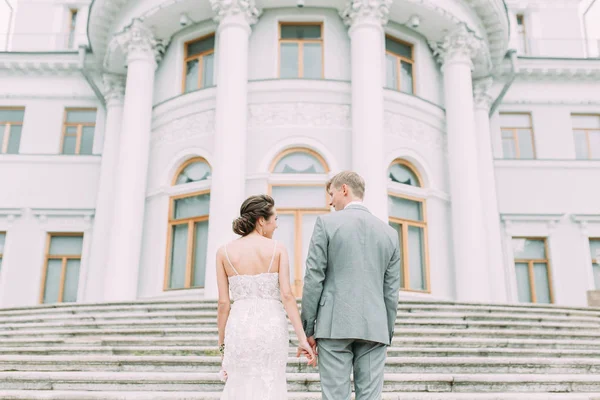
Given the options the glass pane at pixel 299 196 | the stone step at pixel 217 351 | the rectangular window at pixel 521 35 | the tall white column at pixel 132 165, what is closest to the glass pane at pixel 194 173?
the tall white column at pixel 132 165

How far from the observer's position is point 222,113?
46.2 feet

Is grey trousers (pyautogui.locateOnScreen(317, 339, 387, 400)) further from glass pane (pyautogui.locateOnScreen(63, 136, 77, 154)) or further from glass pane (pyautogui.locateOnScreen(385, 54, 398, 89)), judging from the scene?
glass pane (pyautogui.locateOnScreen(63, 136, 77, 154))

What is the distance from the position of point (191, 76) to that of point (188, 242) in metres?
4.50

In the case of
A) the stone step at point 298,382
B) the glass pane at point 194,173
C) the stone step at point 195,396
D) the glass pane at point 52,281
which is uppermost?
the glass pane at point 194,173

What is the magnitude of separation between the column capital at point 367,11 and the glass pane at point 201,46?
11.7ft

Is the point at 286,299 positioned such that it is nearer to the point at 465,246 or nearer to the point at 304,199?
the point at 304,199

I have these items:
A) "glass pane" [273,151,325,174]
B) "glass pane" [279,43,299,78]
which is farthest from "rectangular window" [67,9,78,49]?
"glass pane" [273,151,325,174]

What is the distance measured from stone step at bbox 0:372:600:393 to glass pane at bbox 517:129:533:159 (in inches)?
552

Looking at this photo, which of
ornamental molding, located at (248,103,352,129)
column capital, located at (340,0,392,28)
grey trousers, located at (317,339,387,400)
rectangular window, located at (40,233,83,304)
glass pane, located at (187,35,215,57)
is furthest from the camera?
rectangular window, located at (40,233,83,304)

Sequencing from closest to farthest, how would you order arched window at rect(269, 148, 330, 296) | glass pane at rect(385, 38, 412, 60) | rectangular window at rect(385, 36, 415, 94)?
1. arched window at rect(269, 148, 330, 296)
2. rectangular window at rect(385, 36, 415, 94)
3. glass pane at rect(385, 38, 412, 60)

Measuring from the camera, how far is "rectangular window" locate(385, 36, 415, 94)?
1600 cm

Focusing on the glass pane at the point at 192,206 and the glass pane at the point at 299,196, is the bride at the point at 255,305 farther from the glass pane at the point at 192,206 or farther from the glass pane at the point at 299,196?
the glass pane at the point at 192,206

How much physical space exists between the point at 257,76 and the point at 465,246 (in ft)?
21.4

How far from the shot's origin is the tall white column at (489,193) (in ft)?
57.0
